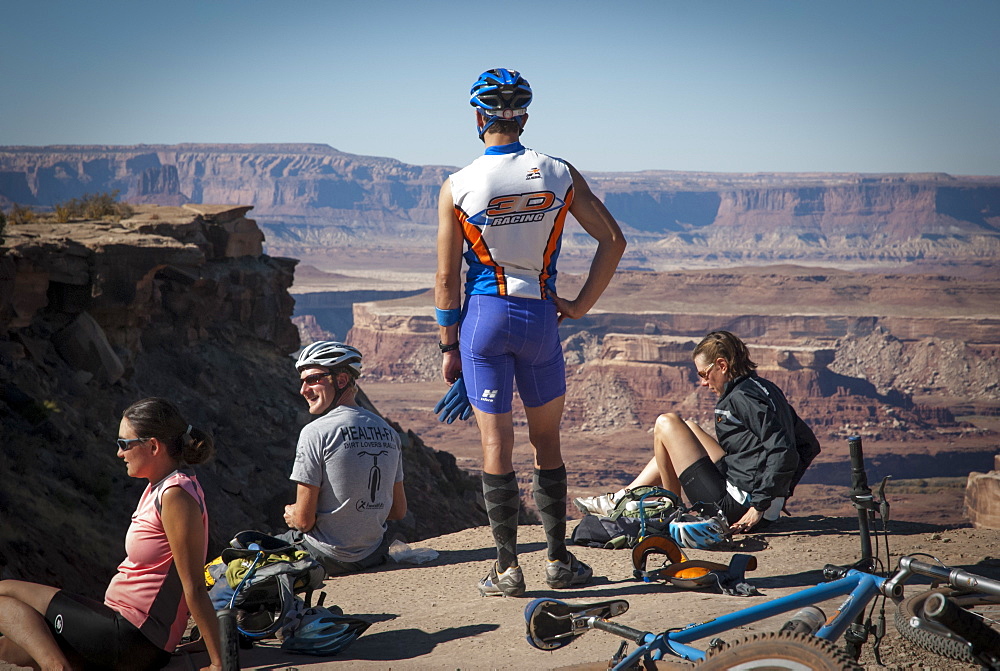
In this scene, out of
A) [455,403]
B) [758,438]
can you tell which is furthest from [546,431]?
[758,438]

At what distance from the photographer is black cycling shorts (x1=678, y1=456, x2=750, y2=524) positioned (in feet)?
16.9

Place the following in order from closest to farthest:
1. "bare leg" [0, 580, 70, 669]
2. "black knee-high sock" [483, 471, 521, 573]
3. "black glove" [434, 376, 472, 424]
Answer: "bare leg" [0, 580, 70, 669] → "black knee-high sock" [483, 471, 521, 573] → "black glove" [434, 376, 472, 424]

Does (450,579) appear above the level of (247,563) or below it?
below

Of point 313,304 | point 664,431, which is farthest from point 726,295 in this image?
point 664,431

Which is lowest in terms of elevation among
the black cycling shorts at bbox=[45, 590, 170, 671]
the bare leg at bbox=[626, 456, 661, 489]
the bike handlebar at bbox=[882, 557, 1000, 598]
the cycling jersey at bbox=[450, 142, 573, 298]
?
the bare leg at bbox=[626, 456, 661, 489]

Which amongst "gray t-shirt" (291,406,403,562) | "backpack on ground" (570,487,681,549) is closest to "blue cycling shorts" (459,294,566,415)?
"gray t-shirt" (291,406,403,562)

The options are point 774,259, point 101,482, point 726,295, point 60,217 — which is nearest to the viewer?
point 101,482

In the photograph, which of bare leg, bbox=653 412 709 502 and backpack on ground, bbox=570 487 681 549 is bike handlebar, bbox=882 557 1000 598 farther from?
bare leg, bbox=653 412 709 502

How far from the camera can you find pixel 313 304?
123 metres

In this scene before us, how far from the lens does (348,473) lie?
14.5 feet

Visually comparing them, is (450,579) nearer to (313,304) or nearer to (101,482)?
(101,482)

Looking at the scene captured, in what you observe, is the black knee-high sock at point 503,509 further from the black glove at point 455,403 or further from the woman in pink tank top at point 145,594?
the woman in pink tank top at point 145,594

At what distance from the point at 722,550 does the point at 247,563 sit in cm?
257

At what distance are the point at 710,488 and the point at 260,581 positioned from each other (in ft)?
8.41
